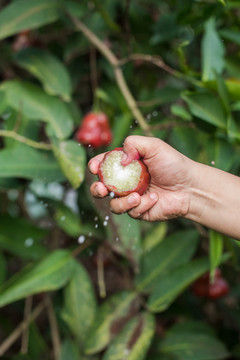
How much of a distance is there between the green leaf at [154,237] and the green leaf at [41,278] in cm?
20

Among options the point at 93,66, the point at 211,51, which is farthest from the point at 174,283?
the point at 93,66

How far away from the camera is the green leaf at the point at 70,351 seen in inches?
41.6

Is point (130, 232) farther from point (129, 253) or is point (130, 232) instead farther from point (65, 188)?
point (65, 188)

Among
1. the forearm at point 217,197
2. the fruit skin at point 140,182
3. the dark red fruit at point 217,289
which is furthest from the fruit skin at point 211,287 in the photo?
the fruit skin at point 140,182

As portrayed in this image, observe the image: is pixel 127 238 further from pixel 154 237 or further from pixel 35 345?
pixel 35 345

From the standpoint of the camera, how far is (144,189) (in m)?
0.67

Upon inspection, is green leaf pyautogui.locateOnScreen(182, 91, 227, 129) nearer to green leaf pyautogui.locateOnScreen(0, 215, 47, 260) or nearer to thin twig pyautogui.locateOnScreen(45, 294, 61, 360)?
green leaf pyautogui.locateOnScreen(0, 215, 47, 260)

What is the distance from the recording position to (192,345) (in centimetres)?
115

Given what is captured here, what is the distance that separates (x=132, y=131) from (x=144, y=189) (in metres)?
0.45

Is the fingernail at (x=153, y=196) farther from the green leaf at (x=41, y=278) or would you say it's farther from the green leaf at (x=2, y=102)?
the green leaf at (x=2, y=102)

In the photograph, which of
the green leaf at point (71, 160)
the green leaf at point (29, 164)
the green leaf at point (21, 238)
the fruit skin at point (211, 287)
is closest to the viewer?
the green leaf at point (71, 160)

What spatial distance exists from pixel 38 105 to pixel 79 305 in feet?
1.59

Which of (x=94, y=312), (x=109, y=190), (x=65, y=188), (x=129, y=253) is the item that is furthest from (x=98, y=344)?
(x=109, y=190)

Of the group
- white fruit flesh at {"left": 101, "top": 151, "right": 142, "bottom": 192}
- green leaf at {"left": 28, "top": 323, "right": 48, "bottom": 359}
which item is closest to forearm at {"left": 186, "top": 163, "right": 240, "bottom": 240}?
white fruit flesh at {"left": 101, "top": 151, "right": 142, "bottom": 192}
